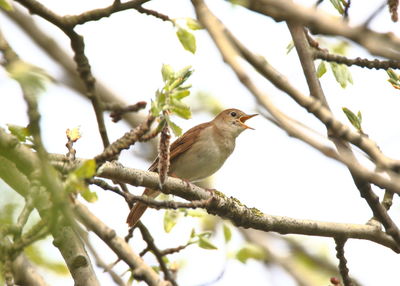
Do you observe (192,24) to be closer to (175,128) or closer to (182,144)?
(175,128)

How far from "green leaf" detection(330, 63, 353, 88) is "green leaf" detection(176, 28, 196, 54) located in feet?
3.07

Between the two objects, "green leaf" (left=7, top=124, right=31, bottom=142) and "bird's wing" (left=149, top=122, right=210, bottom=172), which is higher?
"bird's wing" (left=149, top=122, right=210, bottom=172)

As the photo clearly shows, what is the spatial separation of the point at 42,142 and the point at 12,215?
69cm

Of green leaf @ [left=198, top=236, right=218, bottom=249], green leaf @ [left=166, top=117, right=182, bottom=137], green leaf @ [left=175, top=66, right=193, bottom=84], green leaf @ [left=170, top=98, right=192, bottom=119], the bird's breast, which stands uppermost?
the bird's breast

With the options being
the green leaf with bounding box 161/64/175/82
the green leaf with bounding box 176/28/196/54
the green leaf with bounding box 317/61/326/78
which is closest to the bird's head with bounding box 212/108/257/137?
the green leaf with bounding box 317/61/326/78

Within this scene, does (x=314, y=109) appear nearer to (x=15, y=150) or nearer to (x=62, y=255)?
(x=15, y=150)

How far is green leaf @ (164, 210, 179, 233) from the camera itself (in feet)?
17.4

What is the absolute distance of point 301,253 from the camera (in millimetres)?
8945

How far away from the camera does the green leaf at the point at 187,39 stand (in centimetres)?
414

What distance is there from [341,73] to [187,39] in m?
1.03

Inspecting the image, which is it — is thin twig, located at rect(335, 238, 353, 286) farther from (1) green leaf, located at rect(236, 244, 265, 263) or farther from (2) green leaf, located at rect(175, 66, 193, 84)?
(2) green leaf, located at rect(175, 66, 193, 84)

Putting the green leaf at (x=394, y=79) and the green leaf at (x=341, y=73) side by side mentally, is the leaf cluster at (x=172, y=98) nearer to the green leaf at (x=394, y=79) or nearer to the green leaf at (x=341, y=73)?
the green leaf at (x=341, y=73)

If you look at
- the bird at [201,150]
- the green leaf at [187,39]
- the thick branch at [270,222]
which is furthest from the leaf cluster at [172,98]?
the bird at [201,150]

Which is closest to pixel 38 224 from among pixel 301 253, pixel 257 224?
pixel 257 224
